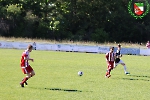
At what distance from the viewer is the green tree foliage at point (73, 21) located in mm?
60500

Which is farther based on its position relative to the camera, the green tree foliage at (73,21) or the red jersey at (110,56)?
the green tree foliage at (73,21)

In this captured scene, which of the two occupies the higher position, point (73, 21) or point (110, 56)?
point (73, 21)

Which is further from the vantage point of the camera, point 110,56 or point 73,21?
point 73,21

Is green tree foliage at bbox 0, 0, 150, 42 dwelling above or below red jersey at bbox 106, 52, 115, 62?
above

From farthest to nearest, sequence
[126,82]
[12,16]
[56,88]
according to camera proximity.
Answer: [12,16] < [126,82] < [56,88]

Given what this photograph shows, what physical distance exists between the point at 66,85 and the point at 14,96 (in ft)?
11.5

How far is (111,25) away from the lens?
64.5 meters

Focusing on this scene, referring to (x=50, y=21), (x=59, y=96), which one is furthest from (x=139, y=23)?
(x=59, y=96)

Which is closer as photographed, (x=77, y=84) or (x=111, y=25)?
(x=77, y=84)

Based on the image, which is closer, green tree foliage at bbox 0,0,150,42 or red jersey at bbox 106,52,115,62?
red jersey at bbox 106,52,115,62

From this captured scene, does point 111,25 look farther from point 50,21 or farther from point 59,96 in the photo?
point 59,96

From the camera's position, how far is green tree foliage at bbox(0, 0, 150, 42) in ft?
A: 198

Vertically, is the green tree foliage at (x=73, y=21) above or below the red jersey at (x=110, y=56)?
above

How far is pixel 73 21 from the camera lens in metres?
Result: 63.8
